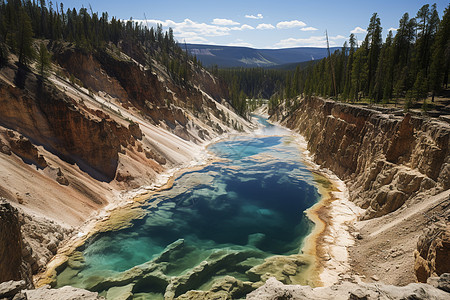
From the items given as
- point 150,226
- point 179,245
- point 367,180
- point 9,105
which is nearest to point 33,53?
point 9,105

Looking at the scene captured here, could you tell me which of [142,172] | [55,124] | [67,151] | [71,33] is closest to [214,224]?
[142,172]

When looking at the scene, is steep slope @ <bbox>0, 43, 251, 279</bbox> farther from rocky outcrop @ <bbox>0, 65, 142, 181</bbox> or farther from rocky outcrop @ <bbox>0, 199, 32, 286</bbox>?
rocky outcrop @ <bbox>0, 199, 32, 286</bbox>

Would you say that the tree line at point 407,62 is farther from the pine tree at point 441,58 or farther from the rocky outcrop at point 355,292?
the rocky outcrop at point 355,292

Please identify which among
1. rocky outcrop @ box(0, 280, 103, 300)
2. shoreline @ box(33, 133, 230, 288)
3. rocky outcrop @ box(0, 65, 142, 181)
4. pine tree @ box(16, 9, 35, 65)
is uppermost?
pine tree @ box(16, 9, 35, 65)

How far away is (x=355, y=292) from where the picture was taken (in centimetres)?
851

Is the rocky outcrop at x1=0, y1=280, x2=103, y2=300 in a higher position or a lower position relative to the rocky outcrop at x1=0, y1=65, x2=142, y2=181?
lower

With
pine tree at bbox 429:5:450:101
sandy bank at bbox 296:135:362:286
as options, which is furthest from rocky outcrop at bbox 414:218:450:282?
pine tree at bbox 429:5:450:101

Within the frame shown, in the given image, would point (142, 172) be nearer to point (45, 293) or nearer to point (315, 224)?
point (315, 224)

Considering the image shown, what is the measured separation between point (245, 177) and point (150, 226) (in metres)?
17.1

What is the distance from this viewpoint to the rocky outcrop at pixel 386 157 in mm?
18766

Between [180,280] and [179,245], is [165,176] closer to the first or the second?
[179,245]

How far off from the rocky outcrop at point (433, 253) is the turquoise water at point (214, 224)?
8.15m

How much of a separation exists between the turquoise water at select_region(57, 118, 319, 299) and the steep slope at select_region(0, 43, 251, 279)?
3476 millimetres

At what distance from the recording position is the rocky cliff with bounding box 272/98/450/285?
49.5 feet
